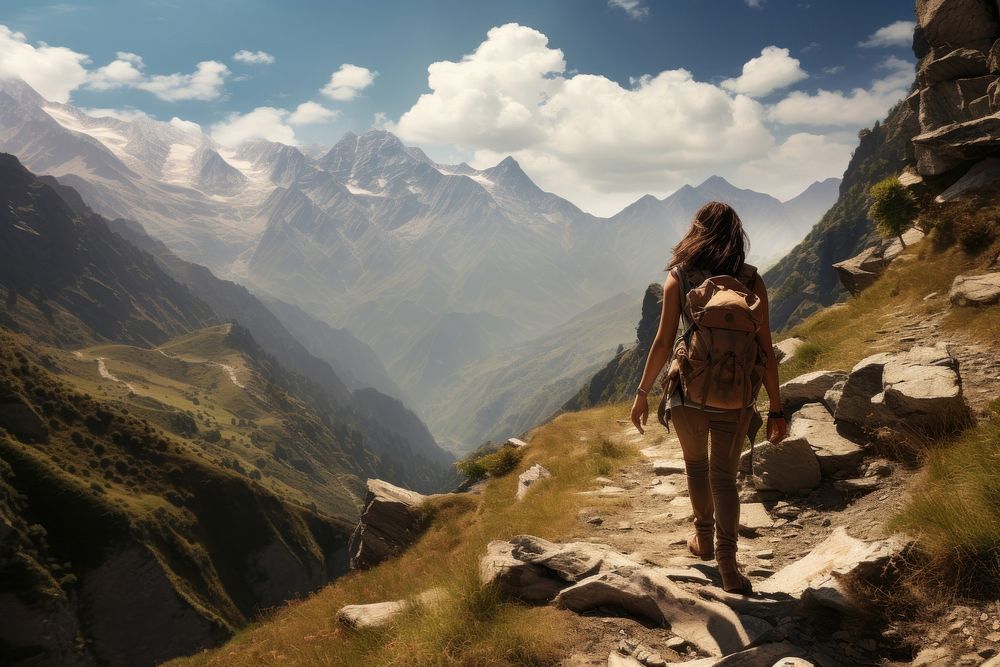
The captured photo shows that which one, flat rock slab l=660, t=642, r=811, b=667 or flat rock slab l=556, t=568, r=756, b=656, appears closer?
flat rock slab l=660, t=642, r=811, b=667

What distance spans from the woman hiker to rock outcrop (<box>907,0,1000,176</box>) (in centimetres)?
1620

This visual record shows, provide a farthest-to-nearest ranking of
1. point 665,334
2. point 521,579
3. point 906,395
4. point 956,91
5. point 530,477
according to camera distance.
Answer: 1. point 956,91
2. point 530,477
3. point 906,395
4. point 521,579
5. point 665,334

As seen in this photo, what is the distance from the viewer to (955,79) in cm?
1781

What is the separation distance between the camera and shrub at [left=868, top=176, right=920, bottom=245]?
790 inches

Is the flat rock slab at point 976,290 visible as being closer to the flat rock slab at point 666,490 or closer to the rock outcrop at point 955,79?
the flat rock slab at point 666,490

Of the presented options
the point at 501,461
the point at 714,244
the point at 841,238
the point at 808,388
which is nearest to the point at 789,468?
the point at 808,388

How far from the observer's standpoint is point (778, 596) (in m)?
4.71

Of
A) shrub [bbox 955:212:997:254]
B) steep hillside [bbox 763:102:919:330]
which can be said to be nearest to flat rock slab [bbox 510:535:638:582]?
shrub [bbox 955:212:997:254]

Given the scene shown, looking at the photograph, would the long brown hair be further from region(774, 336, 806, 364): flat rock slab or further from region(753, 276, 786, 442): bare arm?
region(774, 336, 806, 364): flat rock slab

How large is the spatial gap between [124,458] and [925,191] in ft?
483

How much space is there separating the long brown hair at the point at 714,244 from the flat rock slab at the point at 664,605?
322cm

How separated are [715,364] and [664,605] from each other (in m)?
2.41

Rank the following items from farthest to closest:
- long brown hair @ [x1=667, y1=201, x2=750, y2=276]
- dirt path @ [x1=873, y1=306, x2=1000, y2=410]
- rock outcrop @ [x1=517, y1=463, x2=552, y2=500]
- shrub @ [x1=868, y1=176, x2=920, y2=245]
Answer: shrub @ [x1=868, y1=176, x2=920, y2=245], rock outcrop @ [x1=517, y1=463, x2=552, y2=500], dirt path @ [x1=873, y1=306, x2=1000, y2=410], long brown hair @ [x1=667, y1=201, x2=750, y2=276]

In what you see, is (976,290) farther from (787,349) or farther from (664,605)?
(664,605)
